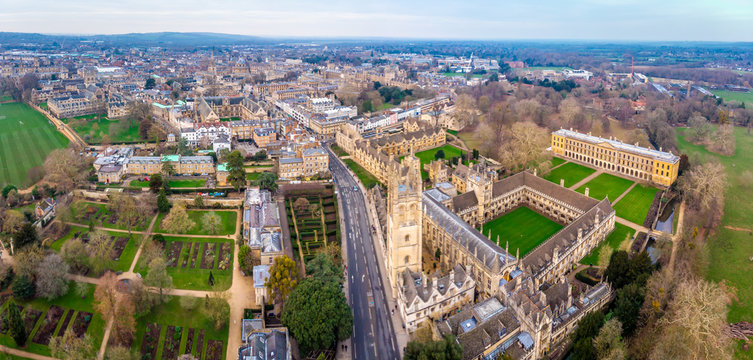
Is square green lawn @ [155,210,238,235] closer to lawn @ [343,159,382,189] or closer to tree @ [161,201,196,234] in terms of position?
tree @ [161,201,196,234]

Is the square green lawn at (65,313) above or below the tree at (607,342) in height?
below

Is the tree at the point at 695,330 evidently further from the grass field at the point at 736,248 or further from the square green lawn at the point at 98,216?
the square green lawn at the point at 98,216

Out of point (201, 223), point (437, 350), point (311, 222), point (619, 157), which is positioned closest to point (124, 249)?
point (201, 223)

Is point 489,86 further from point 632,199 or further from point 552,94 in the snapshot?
point 632,199

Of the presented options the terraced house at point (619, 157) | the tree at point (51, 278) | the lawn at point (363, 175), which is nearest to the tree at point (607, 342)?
the lawn at point (363, 175)

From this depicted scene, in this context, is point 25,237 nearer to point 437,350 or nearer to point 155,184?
point 155,184

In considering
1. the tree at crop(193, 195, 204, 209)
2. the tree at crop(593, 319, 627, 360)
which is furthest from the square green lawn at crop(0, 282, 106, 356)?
the tree at crop(593, 319, 627, 360)
